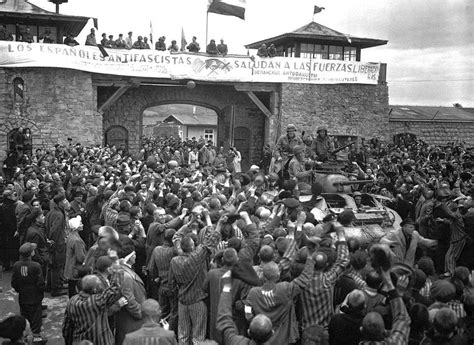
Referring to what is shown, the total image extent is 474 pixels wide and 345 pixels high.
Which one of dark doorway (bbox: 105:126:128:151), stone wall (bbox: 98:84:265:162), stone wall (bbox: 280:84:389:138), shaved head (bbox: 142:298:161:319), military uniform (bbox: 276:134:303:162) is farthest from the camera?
dark doorway (bbox: 105:126:128:151)

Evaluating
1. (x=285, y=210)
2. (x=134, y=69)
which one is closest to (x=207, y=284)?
(x=285, y=210)

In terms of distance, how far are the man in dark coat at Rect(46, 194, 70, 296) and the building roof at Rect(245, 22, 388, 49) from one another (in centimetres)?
1895

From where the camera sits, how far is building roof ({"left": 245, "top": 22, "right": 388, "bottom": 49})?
2714 centimetres

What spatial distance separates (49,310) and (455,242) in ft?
24.3

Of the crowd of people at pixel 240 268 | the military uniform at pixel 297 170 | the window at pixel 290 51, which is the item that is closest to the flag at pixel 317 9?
the window at pixel 290 51

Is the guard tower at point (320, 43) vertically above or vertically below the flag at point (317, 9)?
below

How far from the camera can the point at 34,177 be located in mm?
14031

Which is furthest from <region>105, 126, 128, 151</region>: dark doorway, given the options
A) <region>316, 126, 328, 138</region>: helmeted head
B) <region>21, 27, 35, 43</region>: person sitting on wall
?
<region>316, 126, 328, 138</region>: helmeted head

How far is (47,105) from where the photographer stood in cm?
2250

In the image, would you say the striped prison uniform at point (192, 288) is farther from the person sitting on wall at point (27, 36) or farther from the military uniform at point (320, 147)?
the person sitting on wall at point (27, 36)

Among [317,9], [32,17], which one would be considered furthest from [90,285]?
[317,9]

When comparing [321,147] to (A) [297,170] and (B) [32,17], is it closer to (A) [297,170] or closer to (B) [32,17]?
(A) [297,170]

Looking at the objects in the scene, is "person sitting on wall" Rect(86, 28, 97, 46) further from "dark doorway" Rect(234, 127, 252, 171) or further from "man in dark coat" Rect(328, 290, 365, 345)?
"man in dark coat" Rect(328, 290, 365, 345)

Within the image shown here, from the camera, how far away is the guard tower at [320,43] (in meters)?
27.4
